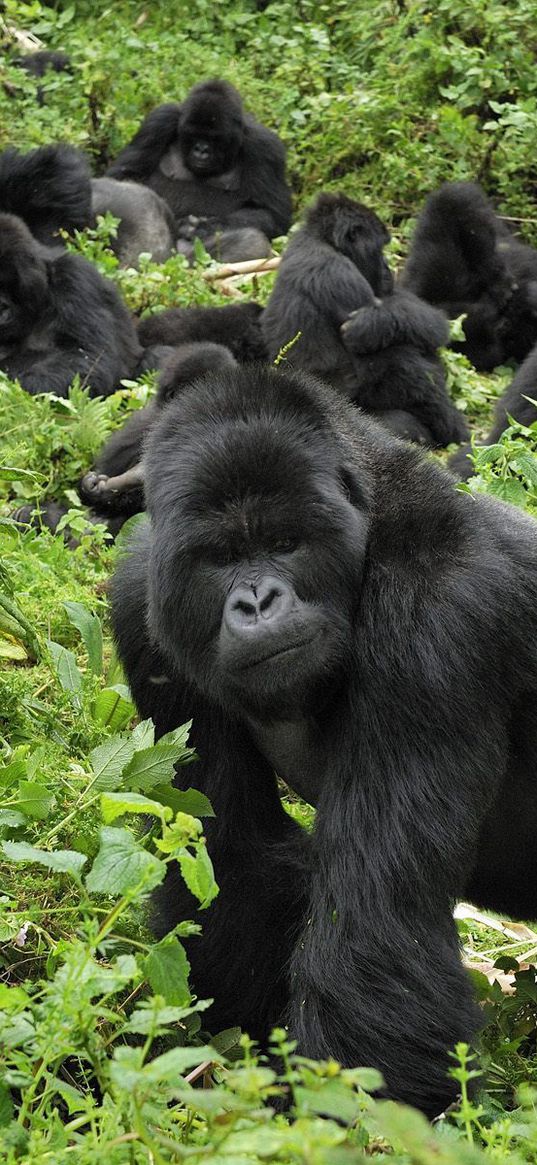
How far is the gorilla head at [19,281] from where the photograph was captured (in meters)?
8.39

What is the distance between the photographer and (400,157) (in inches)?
445

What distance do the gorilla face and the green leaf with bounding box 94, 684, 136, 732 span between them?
0.55 m

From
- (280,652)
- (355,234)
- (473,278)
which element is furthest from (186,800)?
(473,278)

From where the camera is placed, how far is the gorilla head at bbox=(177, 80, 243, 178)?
39.3ft

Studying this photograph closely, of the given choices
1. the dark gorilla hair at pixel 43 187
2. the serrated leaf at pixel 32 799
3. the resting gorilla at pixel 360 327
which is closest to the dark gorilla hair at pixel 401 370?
the resting gorilla at pixel 360 327

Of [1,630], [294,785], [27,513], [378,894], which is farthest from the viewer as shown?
[27,513]

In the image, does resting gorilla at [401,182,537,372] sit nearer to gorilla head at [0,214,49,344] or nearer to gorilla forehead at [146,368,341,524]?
gorilla head at [0,214,49,344]

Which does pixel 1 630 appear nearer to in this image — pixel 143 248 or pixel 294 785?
Result: pixel 294 785

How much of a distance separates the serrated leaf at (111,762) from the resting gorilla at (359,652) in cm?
23

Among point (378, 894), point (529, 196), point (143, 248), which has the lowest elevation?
point (143, 248)

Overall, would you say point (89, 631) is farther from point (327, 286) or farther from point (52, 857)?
point (327, 286)

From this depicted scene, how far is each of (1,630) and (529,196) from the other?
27.0 ft

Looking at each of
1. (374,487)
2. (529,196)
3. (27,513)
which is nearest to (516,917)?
(374,487)

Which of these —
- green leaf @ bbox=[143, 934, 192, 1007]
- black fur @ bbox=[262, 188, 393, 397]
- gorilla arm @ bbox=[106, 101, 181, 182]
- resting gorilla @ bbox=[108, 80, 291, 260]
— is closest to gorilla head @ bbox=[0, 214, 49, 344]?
black fur @ bbox=[262, 188, 393, 397]
